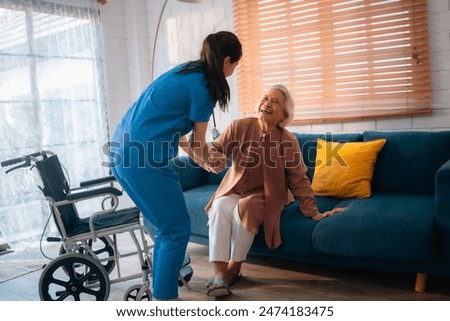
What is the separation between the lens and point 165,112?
1980 mm

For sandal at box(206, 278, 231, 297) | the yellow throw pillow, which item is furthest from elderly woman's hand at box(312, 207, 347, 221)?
sandal at box(206, 278, 231, 297)

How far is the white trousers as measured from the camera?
2.43 metres

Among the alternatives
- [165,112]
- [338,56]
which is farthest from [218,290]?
[338,56]

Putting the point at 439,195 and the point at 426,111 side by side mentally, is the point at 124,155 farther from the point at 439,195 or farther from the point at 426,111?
the point at 426,111

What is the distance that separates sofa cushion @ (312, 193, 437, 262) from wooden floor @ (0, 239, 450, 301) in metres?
0.20

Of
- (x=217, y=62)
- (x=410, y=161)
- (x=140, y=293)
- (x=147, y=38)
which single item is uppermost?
(x=147, y=38)

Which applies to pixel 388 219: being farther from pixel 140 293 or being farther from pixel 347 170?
pixel 140 293

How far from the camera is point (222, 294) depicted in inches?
92.0

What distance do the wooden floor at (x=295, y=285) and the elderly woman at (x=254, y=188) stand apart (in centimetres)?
12

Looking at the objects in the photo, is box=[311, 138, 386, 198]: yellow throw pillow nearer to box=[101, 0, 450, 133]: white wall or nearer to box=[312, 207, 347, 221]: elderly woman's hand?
box=[312, 207, 347, 221]: elderly woman's hand

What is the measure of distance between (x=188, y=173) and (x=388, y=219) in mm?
1517

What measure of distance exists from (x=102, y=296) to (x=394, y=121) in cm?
209

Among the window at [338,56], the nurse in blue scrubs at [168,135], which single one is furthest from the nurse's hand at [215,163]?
the window at [338,56]

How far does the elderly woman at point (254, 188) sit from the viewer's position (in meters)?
2.43
